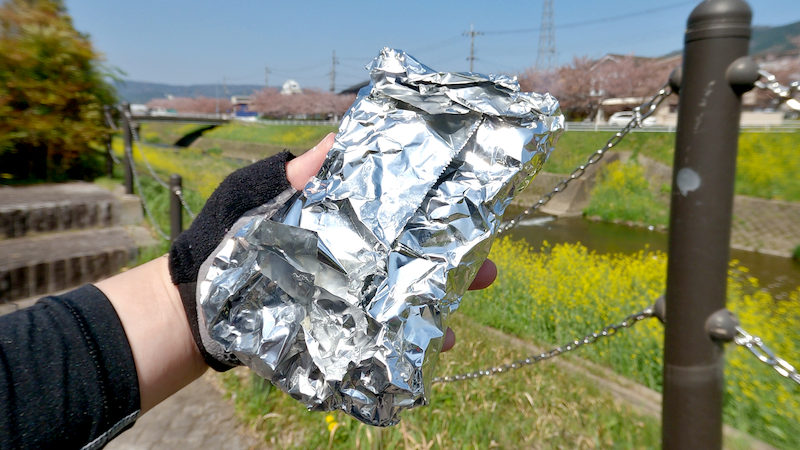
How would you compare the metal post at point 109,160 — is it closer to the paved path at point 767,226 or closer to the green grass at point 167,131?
the paved path at point 767,226

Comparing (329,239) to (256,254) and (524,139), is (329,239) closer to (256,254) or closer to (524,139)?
(256,254)

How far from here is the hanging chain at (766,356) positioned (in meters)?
0.94

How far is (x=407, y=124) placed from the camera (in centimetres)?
97

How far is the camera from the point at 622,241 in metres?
8.65

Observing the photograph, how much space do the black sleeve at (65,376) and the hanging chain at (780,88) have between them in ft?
4.46

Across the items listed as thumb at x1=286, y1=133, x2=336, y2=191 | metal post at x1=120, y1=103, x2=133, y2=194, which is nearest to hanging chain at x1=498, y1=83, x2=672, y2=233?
thumb at x1=286, y1=133, x2=336, y2=191

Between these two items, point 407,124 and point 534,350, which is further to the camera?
point 534,350

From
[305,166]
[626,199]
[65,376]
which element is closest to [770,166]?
[626,199]

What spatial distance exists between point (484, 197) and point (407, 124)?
21cm

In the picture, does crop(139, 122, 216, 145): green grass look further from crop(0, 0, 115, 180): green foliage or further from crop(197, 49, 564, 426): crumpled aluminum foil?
crop(197, 49, 564, 426): crumpled aluminum foil

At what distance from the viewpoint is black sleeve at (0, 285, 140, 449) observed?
83 cm

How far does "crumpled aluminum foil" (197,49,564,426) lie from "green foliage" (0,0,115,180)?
520 cm

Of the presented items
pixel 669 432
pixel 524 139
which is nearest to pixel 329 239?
pixel 524 139

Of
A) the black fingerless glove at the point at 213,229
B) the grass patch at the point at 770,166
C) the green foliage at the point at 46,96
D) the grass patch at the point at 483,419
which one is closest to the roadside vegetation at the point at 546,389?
the grass patch at the point at 483,419
